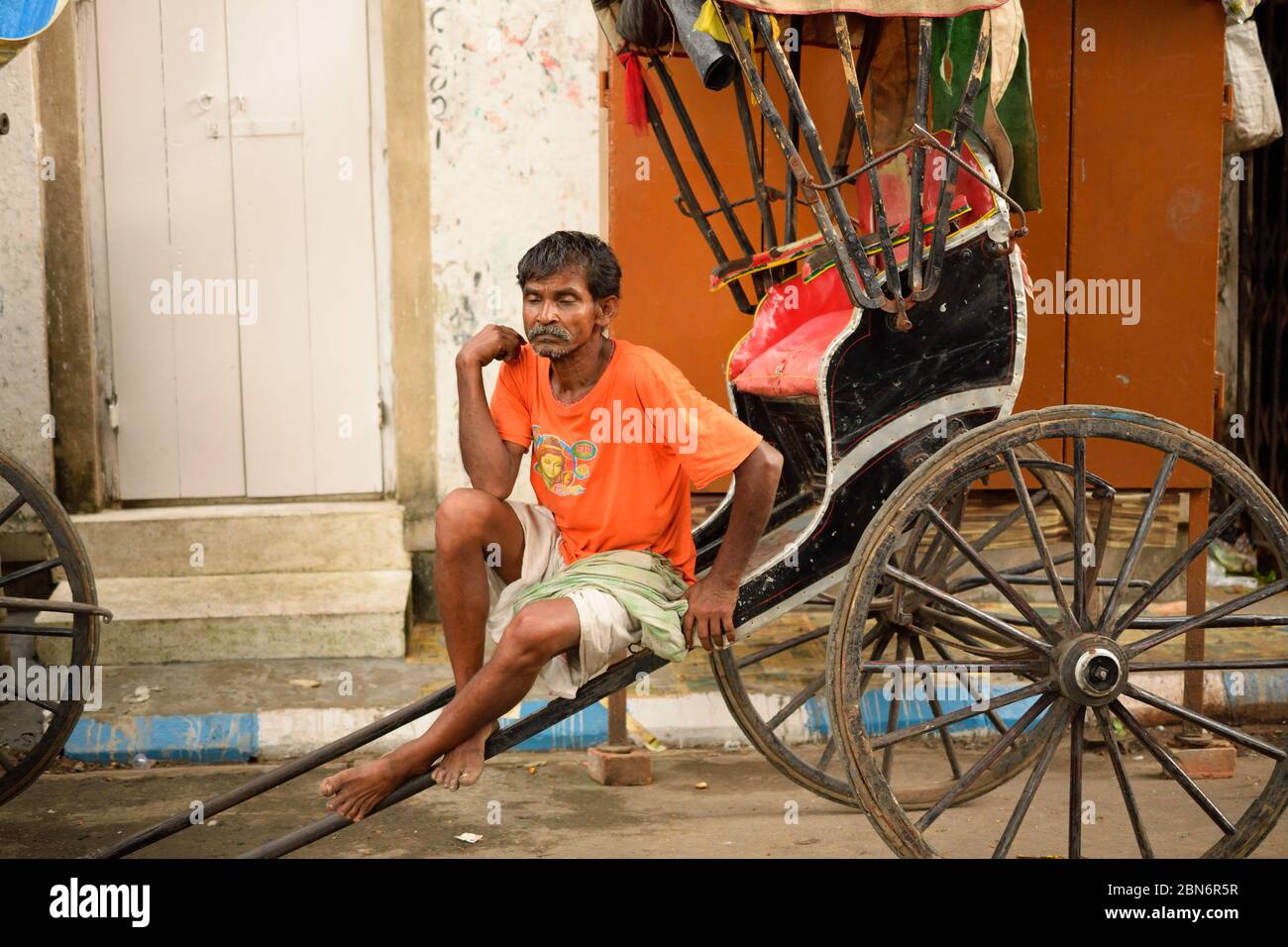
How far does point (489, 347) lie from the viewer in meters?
2.99

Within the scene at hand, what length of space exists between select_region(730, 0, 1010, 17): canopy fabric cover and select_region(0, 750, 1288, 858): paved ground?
209cm

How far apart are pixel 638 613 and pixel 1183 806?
6.54 ft

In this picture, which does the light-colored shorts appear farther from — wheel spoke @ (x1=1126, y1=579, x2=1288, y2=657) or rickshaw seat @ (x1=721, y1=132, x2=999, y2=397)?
wheel spoke @ (x1=1126, y1=579, x2=1288, y2=657)

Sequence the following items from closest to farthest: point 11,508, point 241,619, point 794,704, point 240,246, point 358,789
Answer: point 358,789 → point 11,508 → point 794,704 → point 241,619 → point 240,246

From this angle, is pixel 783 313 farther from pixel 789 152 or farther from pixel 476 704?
pixel 476 704

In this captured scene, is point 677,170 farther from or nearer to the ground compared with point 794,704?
farther from the ground

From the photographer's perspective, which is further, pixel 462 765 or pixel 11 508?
pixel 11 508

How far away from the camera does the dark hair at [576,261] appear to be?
2.95 meters

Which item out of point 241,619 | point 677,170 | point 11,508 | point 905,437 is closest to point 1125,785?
point 905,437

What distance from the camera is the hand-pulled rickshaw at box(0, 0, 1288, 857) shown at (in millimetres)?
2854

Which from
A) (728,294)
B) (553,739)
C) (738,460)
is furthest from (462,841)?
(728,294)

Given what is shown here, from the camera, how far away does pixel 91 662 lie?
3.44 metres

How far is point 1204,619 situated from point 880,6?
154 centimetres
